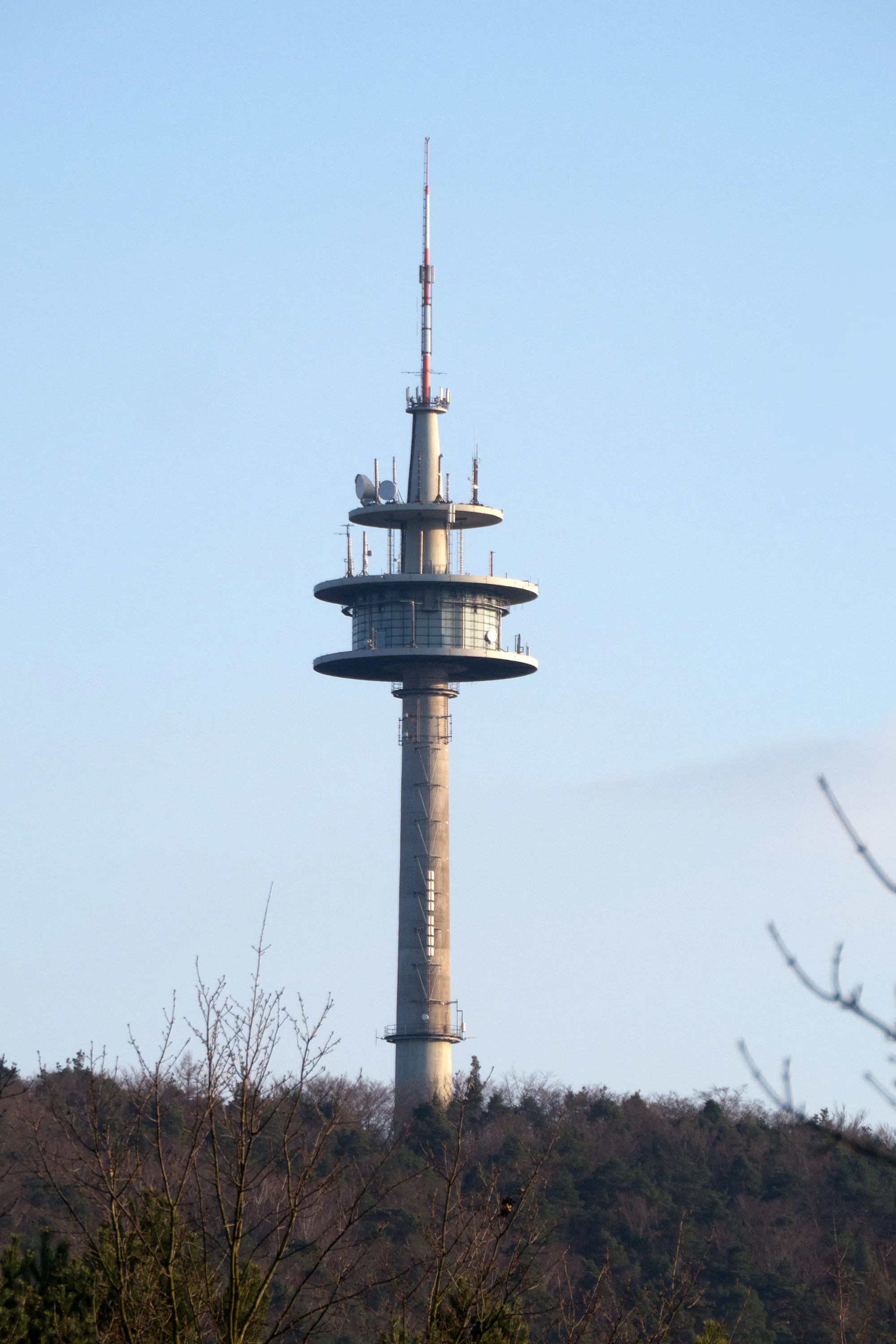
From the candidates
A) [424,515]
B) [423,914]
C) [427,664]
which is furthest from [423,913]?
[424,515]

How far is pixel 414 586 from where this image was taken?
108 m

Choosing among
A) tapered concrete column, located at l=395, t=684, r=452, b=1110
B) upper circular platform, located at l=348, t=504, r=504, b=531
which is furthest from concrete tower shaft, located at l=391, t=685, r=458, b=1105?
upper circular platform, located at l=348, t=504, r=504, b=531

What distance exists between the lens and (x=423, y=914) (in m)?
108

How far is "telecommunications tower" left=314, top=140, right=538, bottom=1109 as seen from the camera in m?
108

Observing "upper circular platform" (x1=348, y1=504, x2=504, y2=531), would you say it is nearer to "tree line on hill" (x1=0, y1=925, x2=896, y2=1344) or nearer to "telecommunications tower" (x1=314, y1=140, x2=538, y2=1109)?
"telecommunications tower" (x1=314, y1=140, x2=538, y2=1109)

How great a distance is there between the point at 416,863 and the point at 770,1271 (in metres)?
24.6

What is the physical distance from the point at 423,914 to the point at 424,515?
1841 centimetres

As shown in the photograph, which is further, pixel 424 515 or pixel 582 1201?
pixel 424 515

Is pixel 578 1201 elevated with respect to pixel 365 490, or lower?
lower

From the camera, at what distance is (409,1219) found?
321 feet

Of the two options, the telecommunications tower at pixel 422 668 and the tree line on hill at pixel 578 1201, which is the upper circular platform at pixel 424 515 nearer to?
the telecommunications tower at pixel 422 668

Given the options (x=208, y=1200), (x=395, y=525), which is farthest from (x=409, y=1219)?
(x=395, y=525)

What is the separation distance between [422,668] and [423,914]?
37.1ft

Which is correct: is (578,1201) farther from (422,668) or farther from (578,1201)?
(422,668)
